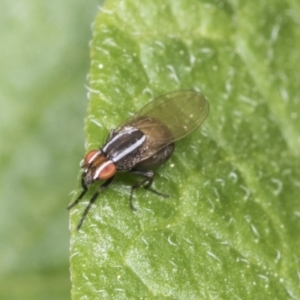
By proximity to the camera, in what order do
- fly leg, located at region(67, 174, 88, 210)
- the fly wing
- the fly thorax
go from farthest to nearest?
the fly wing < the fly thorax < fly leg, located at region(67, 174, 88, 210)

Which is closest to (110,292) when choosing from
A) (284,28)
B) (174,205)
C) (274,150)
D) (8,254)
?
(174,205)

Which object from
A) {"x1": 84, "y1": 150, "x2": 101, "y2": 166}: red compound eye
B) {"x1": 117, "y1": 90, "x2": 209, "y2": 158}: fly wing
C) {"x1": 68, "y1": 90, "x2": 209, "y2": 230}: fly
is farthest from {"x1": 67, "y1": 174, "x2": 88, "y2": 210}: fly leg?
{"x1": 117, "y1": 90, "x2": 209, "y2": 158}: fly wing

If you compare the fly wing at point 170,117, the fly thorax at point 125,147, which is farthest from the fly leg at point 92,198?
the fly wing at point 170,117

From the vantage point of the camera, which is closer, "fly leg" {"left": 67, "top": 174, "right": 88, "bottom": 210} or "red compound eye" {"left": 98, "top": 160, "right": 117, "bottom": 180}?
"fly leg" {"left": 67, "top": 174, "right": 88, "bottom": 210}

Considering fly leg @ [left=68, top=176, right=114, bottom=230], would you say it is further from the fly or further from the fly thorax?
the fly thorax

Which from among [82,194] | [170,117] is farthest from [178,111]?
[82,194]

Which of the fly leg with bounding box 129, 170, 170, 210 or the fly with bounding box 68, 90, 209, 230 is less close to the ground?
the fly with bounding box 68, 90, 209, 230

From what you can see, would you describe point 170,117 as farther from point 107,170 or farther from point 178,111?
point 107,170
